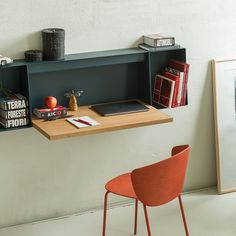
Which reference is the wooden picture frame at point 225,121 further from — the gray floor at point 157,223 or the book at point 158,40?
the book at point 158,40

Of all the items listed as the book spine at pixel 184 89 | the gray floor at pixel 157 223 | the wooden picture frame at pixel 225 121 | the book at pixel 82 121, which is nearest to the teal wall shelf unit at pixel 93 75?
the book spine at pixel 184 89

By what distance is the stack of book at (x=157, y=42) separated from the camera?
14.0ft

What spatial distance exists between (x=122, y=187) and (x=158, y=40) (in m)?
0.99

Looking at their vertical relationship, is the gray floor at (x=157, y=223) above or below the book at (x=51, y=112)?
below

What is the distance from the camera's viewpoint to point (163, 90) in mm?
4418

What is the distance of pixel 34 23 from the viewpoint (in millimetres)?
4078

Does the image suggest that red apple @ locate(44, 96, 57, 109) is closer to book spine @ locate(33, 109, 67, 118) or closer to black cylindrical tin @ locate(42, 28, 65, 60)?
book spine @ locate(33, 109, 67, 118)

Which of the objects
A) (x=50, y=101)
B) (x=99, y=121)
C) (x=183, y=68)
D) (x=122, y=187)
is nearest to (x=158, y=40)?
(x=183, y=68)

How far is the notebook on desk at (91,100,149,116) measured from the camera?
4.18 metres

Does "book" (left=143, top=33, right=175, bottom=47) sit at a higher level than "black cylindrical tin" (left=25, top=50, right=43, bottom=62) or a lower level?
higher

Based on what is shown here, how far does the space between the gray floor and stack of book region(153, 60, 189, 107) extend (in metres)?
0.74

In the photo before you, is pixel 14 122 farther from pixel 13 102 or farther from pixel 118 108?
pixel 118 108

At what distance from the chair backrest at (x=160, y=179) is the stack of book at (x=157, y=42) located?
83 centimetres

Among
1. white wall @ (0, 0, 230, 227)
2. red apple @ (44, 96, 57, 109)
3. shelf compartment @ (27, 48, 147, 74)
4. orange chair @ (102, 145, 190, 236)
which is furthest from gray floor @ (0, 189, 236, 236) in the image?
shelf compartment @ (27, 48, 147, 74)
